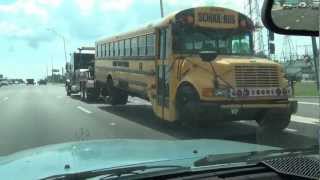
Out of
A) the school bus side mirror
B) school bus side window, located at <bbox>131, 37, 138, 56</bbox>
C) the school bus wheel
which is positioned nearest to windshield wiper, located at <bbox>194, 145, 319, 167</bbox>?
the school bus wheel

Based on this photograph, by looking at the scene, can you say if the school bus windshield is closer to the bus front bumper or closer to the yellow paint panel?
the yellow paint panel

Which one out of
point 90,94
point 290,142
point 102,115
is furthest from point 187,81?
point 90,94

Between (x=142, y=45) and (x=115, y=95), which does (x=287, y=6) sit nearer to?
(x=142, y=45)

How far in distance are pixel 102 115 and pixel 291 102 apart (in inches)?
326

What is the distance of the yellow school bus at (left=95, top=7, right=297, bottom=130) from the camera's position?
52.6 ft

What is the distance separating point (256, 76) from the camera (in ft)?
53.6

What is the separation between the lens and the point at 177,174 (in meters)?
3.60

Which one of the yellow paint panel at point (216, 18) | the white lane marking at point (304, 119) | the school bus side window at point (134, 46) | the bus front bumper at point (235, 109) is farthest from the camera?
the school bus side window at point (134, 46)

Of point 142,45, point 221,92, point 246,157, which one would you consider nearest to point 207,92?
point 221,92

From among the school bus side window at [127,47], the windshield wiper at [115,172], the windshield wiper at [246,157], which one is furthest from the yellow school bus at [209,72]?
the windshield wiper at [115,172]

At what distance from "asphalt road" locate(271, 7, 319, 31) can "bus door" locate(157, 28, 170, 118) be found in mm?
14810

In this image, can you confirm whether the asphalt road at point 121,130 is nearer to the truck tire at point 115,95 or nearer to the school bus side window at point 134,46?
the school bus side window at point 134,46

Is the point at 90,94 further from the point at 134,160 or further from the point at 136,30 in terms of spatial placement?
the point at 134,160

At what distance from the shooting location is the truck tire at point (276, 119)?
1631cm
